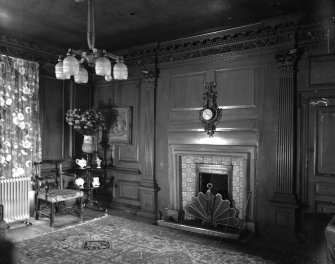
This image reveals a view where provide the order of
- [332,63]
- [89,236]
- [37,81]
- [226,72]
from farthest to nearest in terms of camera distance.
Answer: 1. [37,81]
2. [226,72]
3. [89,236]
4. [332,63]

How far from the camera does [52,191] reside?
546cm

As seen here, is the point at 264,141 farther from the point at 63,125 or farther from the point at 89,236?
the point at 63,125

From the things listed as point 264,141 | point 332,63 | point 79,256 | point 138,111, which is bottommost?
point 79,256

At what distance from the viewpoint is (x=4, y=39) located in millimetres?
5359

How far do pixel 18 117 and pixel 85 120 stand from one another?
119 cm

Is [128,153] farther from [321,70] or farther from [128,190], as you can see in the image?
[321,70]

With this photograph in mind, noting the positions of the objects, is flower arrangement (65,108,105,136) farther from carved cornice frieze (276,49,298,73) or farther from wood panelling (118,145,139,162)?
carved cornice frieze (276,49,298,73)

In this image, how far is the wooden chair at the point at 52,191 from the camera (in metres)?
5.20

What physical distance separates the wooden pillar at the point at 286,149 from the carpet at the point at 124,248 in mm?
857

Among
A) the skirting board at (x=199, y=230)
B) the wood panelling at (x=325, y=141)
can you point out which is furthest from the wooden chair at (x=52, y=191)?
the wood panelling at (x=325, y=141)

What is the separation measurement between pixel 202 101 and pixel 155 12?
5.69 ft

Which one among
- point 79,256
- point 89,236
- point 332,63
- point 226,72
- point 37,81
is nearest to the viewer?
point 79,256

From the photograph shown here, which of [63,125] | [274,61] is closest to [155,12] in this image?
[274,61]

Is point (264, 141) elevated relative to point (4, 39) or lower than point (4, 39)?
lower
